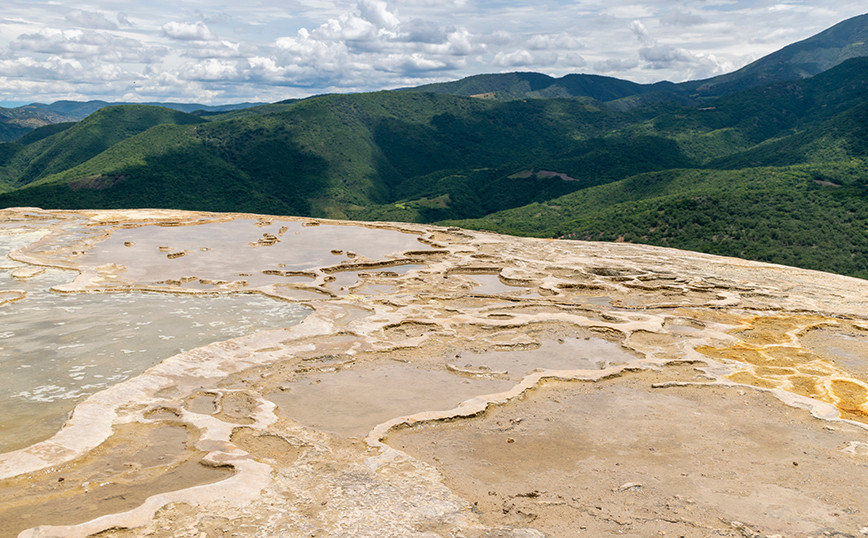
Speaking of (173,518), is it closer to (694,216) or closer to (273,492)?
(273,492)

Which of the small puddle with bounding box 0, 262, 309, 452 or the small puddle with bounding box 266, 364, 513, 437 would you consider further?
the small puddle with bounding box 266, 364, 513, 437

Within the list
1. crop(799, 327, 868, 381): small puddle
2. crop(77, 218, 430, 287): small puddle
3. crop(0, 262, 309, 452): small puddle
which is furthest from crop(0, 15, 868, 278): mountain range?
crop(0, 262, 309, 452): small puddle

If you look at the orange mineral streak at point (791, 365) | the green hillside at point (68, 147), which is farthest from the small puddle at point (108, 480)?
the green hillside at point (68, 147)

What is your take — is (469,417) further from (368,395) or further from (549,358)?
(549,358)

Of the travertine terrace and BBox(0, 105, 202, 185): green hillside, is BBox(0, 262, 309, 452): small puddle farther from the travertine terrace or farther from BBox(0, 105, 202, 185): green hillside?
BBox(0, 105, 202, 185): green hillside

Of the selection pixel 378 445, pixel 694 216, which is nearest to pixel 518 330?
pixel 378 445

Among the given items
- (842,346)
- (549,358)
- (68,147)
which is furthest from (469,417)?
(68,147)
